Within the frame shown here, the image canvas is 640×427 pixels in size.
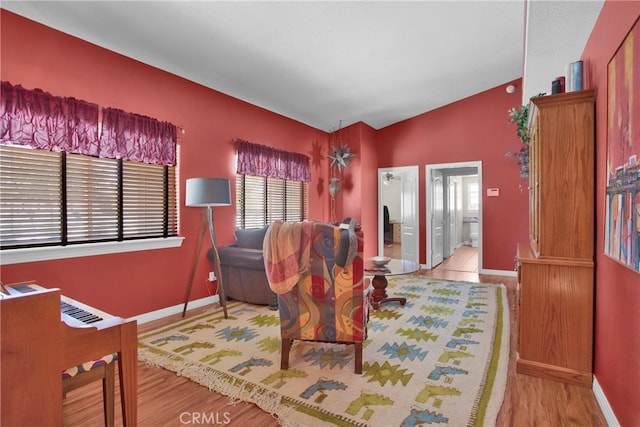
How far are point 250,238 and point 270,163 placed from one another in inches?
51.6

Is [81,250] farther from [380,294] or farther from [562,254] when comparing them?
[562,254]

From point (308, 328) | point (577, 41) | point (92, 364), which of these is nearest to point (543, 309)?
point (308, 328)

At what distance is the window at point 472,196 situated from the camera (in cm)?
1027

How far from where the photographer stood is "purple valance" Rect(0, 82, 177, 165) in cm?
248

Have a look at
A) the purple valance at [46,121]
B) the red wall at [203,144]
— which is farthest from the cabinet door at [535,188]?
the purple valance at [46,121]

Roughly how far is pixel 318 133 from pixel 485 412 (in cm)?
534

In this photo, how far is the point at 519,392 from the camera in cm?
207

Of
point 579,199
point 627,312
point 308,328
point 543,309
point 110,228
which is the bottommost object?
point 308,328

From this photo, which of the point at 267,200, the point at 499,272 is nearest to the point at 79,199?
the point at 267,200

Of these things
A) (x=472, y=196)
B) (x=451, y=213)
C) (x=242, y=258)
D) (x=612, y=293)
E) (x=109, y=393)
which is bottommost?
(x=109, y=393)

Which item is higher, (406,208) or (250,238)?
(406,208)

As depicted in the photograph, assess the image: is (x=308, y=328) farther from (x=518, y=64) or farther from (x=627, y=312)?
(x=518, y=64)

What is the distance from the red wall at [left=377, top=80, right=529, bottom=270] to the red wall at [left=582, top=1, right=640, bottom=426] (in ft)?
11.2

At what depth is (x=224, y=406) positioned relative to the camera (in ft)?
6.40
